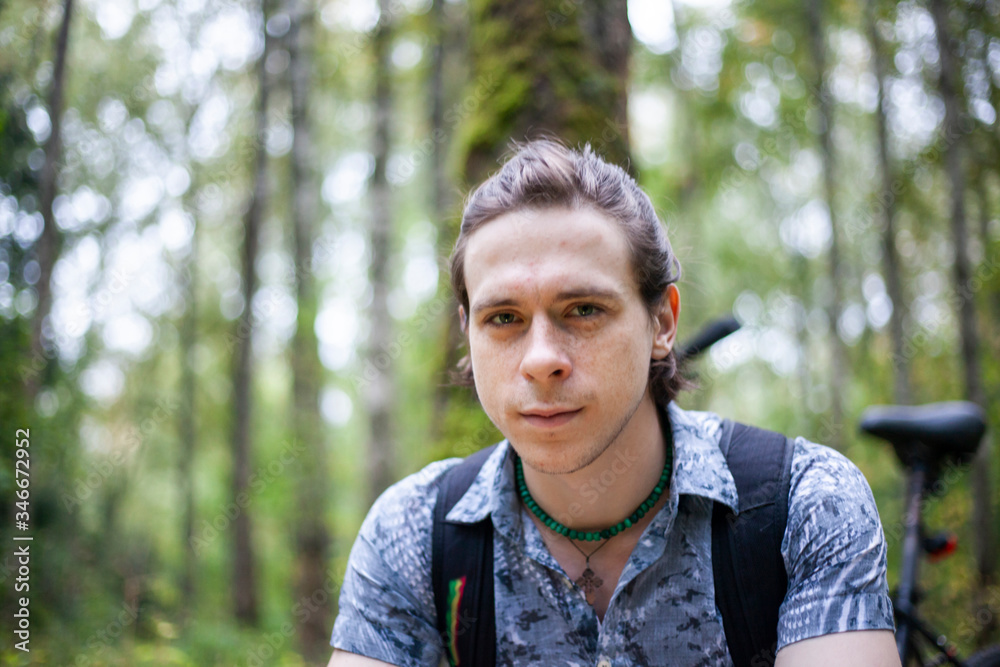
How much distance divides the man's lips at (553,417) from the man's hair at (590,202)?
1.49 ft

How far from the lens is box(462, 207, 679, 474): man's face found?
1.83 m

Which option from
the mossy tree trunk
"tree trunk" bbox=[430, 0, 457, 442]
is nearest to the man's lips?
the mossy tree trunk

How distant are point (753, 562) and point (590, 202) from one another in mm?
1126

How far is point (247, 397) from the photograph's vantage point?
8.59 metres

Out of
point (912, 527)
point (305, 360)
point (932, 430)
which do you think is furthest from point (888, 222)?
point (305, 360)

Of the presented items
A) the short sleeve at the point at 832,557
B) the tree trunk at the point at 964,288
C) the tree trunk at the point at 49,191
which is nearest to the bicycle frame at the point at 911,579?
the short sleeve at the point at 832,557

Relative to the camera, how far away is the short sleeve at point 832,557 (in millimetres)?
1642

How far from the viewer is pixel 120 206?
873cm

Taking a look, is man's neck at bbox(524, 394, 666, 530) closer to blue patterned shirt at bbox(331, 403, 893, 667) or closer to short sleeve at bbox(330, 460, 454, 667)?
blue patterned shirt at bbox(331, 403, 893, 667)

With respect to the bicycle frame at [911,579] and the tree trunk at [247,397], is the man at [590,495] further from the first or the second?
the tree trunk at [247,397]

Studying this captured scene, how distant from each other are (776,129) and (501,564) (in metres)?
10.0

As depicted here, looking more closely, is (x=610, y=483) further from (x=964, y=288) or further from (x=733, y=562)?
(x=964, y=288)

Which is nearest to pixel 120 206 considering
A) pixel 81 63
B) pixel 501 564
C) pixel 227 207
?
pixel 81 63

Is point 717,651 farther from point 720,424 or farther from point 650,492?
point 720,424
